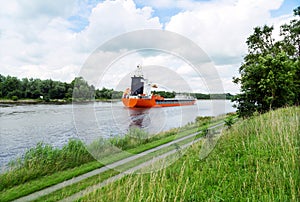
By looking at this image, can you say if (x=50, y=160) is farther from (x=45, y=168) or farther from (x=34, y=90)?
(x=34, y=90)

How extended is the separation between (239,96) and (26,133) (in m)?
18.7

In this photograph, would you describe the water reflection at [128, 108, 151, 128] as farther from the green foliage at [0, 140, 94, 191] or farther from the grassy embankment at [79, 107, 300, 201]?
the grassy embankment at [79, 107, 300, 201]

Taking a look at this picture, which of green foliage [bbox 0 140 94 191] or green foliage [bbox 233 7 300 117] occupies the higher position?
green foliage [bbox 233 7 300 117]

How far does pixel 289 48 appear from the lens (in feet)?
66.0

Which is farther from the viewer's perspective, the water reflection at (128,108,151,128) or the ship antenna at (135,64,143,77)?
the water reflection at (128,108,151,128)

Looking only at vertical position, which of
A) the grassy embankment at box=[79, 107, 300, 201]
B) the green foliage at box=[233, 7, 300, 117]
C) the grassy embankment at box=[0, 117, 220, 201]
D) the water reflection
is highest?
the green foliage at box=[233, 7, 300, 117]

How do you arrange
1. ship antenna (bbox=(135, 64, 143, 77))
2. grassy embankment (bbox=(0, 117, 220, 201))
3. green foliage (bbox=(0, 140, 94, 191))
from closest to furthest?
grassy embankment (bbox=(0, 117, 220, 201))
green foliage (bbox=(0, 140, 94, 191))
ship antenna (bbox=(135, 64, 143, 77))

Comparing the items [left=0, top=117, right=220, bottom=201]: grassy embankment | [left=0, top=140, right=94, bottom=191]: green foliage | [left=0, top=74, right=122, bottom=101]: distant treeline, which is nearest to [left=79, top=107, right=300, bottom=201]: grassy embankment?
[left=0, top=117, right=220, bottom=201]: grassy embankment

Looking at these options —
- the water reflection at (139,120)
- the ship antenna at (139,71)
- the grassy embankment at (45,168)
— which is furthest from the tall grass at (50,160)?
the water reflection at (139,120)

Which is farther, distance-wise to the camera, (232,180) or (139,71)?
(139,71)

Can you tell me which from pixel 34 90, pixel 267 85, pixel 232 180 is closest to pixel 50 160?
pixel 232 180

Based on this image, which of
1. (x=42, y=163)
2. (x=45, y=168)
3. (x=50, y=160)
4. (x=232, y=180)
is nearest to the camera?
(x=232, y=180)

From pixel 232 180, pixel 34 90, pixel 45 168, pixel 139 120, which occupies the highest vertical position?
pixel 34 90

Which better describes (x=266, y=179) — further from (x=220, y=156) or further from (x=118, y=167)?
(x=118, y=167)
